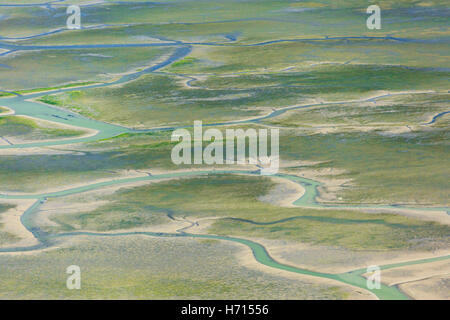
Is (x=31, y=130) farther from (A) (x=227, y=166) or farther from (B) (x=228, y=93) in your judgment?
(A) (x=227, y=166)

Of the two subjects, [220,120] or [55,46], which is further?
[55,46]

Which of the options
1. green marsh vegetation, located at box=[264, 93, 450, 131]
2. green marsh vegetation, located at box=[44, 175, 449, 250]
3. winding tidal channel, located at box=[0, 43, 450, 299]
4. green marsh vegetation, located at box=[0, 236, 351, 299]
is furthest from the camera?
green marsh vegetation, located at box=[264, 93, 450, 131]

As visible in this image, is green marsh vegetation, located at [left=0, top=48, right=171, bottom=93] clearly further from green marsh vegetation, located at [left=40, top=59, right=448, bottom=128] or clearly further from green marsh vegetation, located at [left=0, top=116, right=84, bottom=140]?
green marsh vegetation, located at [left=0, top=116, right=84, bottom=140]

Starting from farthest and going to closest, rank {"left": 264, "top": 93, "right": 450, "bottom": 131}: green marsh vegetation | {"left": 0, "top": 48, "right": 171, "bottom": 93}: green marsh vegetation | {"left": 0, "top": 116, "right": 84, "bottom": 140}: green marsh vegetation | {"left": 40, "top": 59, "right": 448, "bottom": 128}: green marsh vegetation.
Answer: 1. {"left": 0, "top": 48, "right": 171, "bottom": 93}: green marsh vegetation
2. {"left": 40, "top": 59, "right": 448, "bottom": 128}: green marsh vegetation
3. {"left": 0, "top": 116, "right": 84, "bottom": 140}: green marsh vegetation
4. {"left": 264, "top": 93, "right": 450, "bottom": 131}: green marsh vegetation

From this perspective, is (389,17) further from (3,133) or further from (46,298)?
(46,298)

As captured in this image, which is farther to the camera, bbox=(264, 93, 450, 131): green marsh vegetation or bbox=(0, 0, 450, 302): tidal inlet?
bbox=(264, 93, 450, 131): green marsh vegetation

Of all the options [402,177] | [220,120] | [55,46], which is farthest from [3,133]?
[55,46]

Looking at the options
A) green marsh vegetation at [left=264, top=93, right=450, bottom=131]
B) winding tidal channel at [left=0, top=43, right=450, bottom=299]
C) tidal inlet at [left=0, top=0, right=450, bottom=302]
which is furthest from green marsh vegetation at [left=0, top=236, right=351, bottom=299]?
green marsh vegetation at [left=264, top=93, right=450, bottom=131]

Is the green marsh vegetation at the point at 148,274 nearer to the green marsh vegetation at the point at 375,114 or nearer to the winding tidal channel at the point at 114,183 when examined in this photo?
the winding tidal channel at the point at 114,183

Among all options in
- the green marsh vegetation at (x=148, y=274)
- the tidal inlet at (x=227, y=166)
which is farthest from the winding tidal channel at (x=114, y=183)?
the green marsh vegetation at (x=148, y=274)

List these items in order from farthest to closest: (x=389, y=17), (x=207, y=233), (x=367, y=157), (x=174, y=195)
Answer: (x=389, y=17) → (x=367, y=157) → (x=174, y=195) → (x=207, y=233)

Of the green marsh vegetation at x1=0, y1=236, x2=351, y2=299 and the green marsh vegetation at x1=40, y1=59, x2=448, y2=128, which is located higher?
the green marsh vegetation at x1=40, y1=59, x2=448, y2=128
